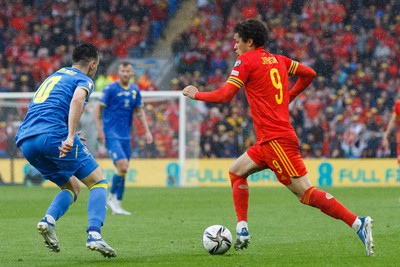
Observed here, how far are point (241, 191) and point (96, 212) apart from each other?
154 cm

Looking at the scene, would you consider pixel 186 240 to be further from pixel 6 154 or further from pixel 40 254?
pixel 6 154

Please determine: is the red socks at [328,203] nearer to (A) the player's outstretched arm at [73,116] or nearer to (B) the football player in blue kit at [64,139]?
(B) the football player in blue kit at [64,139]

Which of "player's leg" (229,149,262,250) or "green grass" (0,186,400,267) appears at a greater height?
"player's leg" (229,149,262,250)

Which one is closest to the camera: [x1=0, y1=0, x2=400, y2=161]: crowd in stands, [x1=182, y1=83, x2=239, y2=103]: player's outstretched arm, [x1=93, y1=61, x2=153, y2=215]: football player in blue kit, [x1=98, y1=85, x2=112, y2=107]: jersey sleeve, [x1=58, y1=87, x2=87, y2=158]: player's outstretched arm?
[x1=58, y1=87, x2=87, y2=158]: player's outstretched arm

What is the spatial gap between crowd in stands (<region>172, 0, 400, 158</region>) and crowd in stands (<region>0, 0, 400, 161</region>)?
32 mm

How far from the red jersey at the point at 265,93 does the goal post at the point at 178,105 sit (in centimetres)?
1431

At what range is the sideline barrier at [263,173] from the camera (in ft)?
74.3

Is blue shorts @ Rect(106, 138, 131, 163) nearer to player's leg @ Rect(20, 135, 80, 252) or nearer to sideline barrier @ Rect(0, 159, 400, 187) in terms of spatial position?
player's leg @ Rect(20, 135, 80, 252)

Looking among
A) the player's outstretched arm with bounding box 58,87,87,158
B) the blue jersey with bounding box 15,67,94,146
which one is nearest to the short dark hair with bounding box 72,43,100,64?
the blue jersey with bounding box 15,67,94,146

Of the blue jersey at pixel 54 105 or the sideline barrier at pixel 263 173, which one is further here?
the sideline barrier at pixel 263 173

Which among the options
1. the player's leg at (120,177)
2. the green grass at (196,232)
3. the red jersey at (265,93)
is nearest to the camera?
the green grass at (196,232)

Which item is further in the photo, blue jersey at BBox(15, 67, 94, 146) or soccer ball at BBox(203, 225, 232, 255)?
soccer ball at BBox(203, 225, 232, 255)

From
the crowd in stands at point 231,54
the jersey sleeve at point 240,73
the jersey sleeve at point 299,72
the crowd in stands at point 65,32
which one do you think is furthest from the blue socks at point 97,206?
the crowd in stands at point 65,32

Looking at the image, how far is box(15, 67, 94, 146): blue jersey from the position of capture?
8.02 m
